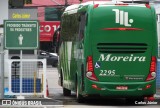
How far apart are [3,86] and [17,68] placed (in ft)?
3.42

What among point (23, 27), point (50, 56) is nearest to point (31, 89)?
point (23, 27)

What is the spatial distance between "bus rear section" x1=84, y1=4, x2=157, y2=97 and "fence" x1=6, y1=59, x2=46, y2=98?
207 centimetres

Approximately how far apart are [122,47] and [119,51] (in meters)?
0.16

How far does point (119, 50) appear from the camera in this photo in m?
18.2

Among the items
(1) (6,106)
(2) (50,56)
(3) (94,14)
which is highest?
(3) (94,14)

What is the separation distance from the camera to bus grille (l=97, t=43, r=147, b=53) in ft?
Answer: 59.6

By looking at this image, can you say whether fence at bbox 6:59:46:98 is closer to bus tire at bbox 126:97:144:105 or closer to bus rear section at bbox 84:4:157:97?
bus rear section at bbox 84:4:157:97

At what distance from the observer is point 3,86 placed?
747 inches

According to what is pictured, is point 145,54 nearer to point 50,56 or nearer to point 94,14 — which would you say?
point 94,14

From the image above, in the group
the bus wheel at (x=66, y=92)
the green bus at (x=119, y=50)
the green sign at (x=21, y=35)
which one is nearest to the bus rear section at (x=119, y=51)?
the green bus at (x=119, y=50)

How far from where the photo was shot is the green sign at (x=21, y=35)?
1938 cm

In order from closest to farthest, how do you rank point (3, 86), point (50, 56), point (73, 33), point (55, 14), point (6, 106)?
point (6, 106) → point (3, 86) → point (73, 33) → point (50, 56) → point (55, 14)

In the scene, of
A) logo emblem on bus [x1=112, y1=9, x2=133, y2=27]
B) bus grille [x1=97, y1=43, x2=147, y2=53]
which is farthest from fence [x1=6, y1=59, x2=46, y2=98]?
logo emblem on bus [x1=112, y1=9, x2=133, y2=27]

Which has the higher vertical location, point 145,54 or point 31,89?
point 145,54
